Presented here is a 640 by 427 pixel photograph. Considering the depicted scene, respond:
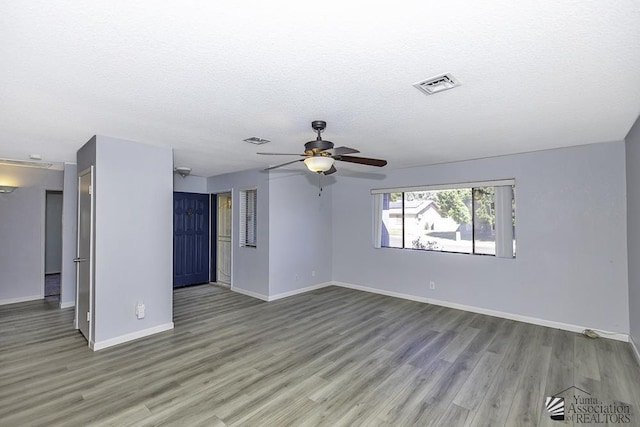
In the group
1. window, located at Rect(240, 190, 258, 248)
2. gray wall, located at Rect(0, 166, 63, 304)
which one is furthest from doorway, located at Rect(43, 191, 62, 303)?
window, located at Rect(240, 190, 258, 248)

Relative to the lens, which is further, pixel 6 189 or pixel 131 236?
pixel 6 189

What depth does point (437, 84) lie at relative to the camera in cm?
204

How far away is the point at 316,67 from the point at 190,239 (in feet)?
18.5

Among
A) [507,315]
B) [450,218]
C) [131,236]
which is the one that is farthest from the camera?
[450,218]

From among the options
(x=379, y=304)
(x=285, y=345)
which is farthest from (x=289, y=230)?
(x=285, y=345)

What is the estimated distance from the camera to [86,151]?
3.70 meters

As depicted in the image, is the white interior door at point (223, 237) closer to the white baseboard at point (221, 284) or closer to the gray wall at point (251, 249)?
the white baseboard at point (221, 284)

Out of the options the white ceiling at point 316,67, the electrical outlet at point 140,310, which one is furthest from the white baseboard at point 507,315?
the electrical outlet at point 140,310

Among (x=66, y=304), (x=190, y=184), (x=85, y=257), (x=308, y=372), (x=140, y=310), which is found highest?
(x=190, y=184)

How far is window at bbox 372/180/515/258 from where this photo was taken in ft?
14.5

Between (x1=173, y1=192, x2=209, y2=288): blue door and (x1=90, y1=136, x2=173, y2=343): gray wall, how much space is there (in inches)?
99.5

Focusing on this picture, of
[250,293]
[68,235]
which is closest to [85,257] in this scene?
[68,235]

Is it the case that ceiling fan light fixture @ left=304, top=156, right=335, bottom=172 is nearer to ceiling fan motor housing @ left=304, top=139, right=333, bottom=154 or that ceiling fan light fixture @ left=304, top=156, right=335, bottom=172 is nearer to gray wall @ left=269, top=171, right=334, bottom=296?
ceiling fan motor housing @ left=304, top=139, right=333, bottom=154

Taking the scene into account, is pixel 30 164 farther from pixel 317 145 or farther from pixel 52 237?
pixel 317 145
